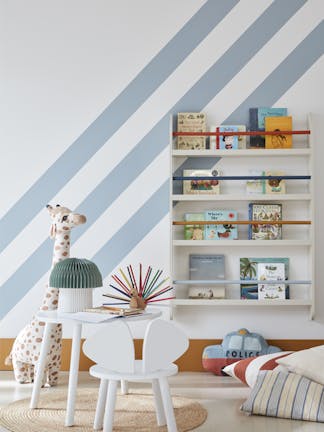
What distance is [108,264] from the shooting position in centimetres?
377

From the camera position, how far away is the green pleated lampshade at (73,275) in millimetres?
2752

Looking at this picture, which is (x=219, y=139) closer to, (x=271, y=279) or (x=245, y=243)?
(x=245, y=243)

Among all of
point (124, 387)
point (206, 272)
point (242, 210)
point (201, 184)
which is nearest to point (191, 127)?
point (201, 184)

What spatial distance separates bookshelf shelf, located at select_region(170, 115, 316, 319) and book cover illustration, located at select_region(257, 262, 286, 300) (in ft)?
0.12

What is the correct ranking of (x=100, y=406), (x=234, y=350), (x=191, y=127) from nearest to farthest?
1. (x=100, y=406)
2. (x=234, y=350)
3. (x=191, y=127)

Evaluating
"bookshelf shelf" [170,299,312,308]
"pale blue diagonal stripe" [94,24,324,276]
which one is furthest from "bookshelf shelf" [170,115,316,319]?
"pale blue diagonal stripe" [94,24,324,276]

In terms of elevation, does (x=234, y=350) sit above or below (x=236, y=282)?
below

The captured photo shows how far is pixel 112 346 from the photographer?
7.40ft

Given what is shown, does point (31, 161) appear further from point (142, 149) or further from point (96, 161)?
point (142, 149)

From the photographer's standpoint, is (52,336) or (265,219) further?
(265,219)

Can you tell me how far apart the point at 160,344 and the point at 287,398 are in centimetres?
77

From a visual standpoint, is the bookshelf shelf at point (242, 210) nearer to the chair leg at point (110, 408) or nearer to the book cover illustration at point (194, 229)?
the book cover illustration at point (194, 229)

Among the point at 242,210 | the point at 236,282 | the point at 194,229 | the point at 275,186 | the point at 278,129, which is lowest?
the point at 236,282

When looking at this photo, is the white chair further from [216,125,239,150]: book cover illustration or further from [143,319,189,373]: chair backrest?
[216,125,239,150]: book cover illustration
